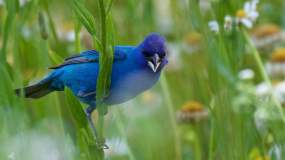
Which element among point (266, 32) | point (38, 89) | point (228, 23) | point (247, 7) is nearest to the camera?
point (38, 89)

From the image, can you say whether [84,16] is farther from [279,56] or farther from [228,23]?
[279,56]

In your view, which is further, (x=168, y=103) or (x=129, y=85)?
A: (x=168, y=103)

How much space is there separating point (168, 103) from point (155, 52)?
74cm

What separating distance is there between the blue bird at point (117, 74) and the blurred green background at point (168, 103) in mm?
55

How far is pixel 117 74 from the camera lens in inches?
82.4

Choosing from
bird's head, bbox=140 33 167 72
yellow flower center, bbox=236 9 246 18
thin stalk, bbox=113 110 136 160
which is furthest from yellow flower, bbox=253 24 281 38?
bird's head, bbox=140 33 167 72

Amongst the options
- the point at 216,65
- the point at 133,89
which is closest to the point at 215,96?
the point at 216,65

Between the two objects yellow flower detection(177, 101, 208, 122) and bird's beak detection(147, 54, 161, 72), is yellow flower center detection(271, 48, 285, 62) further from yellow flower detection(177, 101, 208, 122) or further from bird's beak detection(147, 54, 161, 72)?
bird's beak detection(147, 54, 161, 72)

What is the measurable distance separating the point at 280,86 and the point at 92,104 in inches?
40.8

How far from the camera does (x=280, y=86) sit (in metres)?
3.04

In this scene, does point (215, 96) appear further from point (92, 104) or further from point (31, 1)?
point (31, 1)

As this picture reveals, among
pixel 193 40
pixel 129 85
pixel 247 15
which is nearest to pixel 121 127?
pixel 129 85

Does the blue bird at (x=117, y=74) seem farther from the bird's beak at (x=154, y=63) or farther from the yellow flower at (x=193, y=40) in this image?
the yellow flower at (x=193, y=40)

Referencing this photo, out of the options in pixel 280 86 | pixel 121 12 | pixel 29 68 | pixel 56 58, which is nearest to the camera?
pixel 56 58
